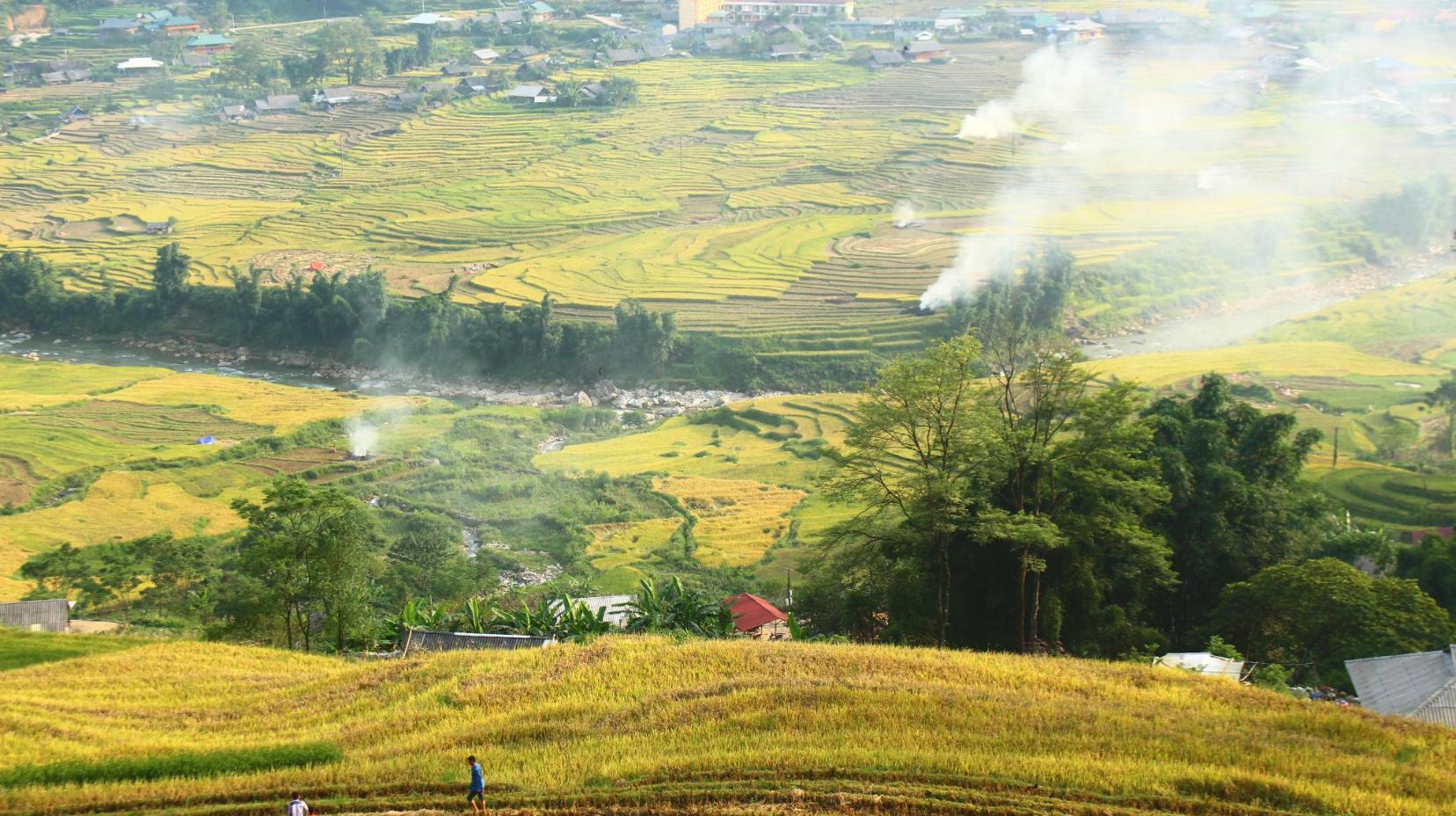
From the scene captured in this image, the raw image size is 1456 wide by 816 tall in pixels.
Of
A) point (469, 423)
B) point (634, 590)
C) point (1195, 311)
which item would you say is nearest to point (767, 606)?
point (634, 590)

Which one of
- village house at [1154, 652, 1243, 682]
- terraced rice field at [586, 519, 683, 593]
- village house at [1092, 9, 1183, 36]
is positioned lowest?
terraced rice field at [586, 519, 683, 593]

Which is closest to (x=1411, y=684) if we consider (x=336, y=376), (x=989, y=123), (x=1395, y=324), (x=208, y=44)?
(x=1395, y=324)

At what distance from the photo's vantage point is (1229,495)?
24781 millimetres

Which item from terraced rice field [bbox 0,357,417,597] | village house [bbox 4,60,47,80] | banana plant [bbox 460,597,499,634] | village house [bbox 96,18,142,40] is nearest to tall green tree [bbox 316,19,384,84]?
village house [bbox 96,18,142,40]

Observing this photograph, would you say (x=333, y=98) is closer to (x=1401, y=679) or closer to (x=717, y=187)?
(x=717, y=187)

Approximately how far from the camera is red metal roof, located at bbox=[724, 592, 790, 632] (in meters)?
24.5

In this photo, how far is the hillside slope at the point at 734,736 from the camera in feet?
46.1

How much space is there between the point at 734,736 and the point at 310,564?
1115 centimetres

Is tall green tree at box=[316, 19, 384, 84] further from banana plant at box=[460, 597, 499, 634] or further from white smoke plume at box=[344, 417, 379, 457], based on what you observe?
banana plant at box=[460, 597, 499, 634]

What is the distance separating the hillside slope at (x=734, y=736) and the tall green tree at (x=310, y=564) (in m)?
3.61

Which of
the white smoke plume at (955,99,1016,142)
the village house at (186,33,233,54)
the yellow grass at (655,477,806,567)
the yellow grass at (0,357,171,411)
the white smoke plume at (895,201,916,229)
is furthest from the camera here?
the village house at (186,33,233,54)

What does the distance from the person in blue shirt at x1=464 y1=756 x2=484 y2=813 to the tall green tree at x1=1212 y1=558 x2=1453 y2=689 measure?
1352cm

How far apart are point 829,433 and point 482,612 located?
1820 cm

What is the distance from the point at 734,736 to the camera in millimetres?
15719
